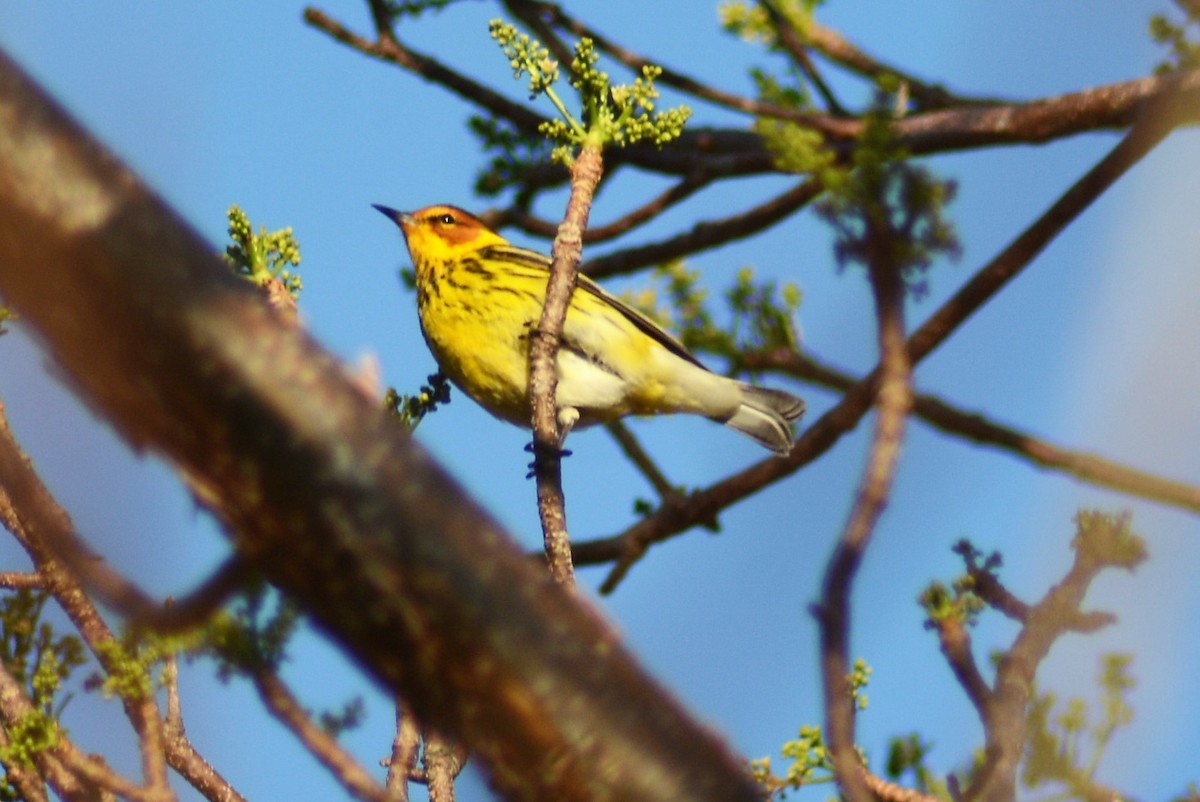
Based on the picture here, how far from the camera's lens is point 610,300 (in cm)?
484

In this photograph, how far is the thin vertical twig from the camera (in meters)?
3.02

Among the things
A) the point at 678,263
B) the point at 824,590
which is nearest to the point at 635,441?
the point at 678,263

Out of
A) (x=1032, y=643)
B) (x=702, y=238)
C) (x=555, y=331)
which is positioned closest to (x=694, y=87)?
(x=702, y=238)

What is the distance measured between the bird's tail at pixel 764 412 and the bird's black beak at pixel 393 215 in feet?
5.19

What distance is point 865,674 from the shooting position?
2.62m

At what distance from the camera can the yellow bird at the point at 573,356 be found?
15.3 ft

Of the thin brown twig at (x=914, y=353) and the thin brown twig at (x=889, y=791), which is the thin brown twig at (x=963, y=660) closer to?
the thin brown twig at (x=889, y=791)

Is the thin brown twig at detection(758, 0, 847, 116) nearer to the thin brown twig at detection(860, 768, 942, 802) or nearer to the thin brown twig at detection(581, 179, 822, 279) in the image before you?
the thin brown twig at detection(581, 179, 822, 279)

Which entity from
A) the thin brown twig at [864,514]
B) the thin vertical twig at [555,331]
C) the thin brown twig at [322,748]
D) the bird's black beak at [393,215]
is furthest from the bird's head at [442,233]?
the thin brown twig at [864,514]

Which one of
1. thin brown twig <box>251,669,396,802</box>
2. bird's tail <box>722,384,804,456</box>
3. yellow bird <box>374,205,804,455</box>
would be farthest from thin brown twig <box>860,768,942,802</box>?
bird's tail <box>722,384,804,456</box>

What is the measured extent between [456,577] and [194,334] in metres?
0.24

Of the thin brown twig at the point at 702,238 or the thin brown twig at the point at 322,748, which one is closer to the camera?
the thin brown twig at the point at 322,748

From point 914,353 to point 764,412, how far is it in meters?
1.08

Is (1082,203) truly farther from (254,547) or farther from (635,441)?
(254,547)
